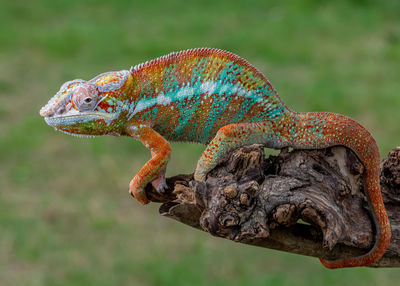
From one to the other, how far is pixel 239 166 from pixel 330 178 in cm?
41

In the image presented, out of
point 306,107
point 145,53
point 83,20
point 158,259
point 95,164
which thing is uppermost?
point 83,20

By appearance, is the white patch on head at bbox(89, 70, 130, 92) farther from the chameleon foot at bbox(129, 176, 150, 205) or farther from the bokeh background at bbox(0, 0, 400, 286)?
the bokeh background at bbox(0, 0, 400, 286)

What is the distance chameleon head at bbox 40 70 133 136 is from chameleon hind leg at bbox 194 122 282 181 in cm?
48

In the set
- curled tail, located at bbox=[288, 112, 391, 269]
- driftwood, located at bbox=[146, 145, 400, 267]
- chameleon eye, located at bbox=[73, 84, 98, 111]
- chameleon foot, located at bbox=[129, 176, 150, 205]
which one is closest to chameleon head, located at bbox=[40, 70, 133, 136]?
chameleon eye, located at bbox=[73, 84, 98, 111]

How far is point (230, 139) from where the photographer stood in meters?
2.46

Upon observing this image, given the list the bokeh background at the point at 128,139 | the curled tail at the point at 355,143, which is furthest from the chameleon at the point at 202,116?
the bokeh background at the point at 128,139

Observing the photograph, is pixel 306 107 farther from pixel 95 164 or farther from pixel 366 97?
pixel 95 164

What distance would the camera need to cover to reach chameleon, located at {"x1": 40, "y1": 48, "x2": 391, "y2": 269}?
2.45m

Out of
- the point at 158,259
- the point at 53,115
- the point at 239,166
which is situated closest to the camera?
the point at 239,166

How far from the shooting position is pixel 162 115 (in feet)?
8.70

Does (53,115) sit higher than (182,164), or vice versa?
(182,164)

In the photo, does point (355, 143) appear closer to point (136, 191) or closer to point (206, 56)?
point (206, 56)

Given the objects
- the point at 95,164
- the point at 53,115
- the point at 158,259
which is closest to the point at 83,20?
the point at 95,164

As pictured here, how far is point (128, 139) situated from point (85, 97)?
503cm
